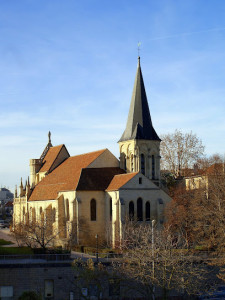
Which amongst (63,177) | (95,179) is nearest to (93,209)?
(95,179)

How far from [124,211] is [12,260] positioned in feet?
59.2

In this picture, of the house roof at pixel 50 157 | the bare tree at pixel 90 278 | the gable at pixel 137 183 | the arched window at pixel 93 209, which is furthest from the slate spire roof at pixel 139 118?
the bare tree at pixel 90 278

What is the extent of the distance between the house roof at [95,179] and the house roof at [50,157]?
1702 centimetres

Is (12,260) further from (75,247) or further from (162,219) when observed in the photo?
(162,219)

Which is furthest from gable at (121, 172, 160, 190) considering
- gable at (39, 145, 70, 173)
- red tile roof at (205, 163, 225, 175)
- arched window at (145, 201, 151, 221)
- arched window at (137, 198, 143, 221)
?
gable at (39, 145, 70, 173)

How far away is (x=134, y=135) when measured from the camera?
219 ft

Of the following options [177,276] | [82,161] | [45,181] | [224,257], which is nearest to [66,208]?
[82,161]

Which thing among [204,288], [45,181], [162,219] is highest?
[45,181]

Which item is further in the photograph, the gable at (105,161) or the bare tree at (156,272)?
the gable at (105,161)

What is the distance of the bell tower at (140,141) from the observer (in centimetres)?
6681

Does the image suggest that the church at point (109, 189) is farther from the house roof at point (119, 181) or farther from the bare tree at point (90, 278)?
the bare tree at point (90, 278)

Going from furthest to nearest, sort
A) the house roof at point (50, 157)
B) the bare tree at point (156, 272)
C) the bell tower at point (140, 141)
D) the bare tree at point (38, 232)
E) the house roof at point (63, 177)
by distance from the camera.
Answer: the house roof at point (50, 157)
the bell tower at point (140, 141)
the house roof at point (63, 177)
the bare tree at point (38, 232)
the bare tree at point (156, 272)

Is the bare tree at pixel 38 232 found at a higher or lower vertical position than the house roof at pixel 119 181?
lower

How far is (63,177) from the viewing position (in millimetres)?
70562
